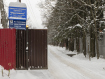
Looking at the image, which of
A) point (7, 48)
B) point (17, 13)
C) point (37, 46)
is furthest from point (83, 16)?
point (7, 48)

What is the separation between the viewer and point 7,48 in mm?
7734

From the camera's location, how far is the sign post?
29.0ft

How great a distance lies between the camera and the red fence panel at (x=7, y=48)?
773 cm

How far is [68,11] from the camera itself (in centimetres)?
1928

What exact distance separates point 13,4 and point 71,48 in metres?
19.9

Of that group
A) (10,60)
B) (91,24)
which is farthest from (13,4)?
(91,24)

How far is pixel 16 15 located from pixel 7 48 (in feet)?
7.56

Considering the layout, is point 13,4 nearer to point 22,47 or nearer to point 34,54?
point 22,47

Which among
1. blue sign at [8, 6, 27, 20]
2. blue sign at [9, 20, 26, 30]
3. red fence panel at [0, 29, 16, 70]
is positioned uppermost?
blue sign at [8, 6, 27, 20]

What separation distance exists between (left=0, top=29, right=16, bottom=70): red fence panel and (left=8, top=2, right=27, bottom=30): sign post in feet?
3.69

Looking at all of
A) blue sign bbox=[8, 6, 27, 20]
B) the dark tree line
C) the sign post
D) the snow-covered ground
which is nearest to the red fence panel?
the snow-covered ground

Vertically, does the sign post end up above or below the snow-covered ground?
above

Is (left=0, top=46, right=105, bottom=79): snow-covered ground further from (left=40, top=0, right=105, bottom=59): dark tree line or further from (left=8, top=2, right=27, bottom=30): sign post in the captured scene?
(left=40, top=0, right=105, bottom=59): dark tree line

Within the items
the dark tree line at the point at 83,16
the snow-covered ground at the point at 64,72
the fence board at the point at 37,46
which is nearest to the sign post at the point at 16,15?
the fence board at the point at 37,46
